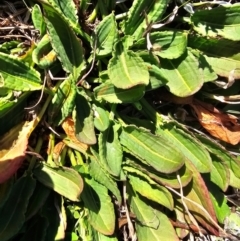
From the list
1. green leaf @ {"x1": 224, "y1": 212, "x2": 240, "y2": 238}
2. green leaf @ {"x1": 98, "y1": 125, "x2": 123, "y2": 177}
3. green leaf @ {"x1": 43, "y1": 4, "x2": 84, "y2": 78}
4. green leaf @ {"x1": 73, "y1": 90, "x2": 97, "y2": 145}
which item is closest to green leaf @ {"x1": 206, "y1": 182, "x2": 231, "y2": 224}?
green leaf @ {"x1": 224, "y1": 212, "x2": 240, "y2": 238}

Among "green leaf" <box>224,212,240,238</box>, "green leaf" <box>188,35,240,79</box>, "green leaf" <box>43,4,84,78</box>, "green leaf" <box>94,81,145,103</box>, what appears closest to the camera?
"green leaf" <box>43,4,84,78</box>

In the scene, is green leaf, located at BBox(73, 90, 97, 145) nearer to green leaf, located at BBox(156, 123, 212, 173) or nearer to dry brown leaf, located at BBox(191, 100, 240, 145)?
green leaf, located at BBox(156, 123, 212, 173)

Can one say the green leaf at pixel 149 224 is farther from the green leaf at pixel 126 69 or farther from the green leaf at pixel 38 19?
the green leaf at pixel 38 19

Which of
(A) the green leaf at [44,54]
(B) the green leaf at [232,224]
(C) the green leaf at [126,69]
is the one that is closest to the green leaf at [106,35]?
(C) the green leaf at [126,69]

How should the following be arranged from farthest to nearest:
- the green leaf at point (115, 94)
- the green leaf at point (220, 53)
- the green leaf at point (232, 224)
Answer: the green leaf at point (232, 224), the green leaf at point (220, 53), the green leaf at point (115, 94)

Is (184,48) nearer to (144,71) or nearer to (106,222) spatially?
(144,71)

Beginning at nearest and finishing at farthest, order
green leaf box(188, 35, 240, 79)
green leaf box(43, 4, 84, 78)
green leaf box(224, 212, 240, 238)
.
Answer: green leaf box(43, 4, 84, 78) < green leaf box(188, 35, 240, 79) < green leaf box(224, 212, 240, 238)

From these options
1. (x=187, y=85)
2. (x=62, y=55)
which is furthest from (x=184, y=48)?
(x=62, y=55)
